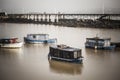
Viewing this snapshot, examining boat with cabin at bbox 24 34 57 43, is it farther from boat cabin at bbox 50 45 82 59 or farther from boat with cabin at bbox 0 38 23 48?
boat cabin at bbox 50 45 82 59

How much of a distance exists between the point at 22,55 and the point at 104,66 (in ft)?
6.75

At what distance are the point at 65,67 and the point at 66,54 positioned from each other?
403 mm

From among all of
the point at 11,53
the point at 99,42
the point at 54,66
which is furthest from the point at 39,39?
the point at 54,66

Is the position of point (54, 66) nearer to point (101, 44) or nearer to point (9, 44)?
point (101, 44)

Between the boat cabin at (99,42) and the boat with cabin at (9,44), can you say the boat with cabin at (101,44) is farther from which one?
the boat with cabin at (9,44)

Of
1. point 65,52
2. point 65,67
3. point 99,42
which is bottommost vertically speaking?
point 65,67

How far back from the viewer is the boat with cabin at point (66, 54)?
17.0ft

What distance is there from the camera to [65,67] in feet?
16.2

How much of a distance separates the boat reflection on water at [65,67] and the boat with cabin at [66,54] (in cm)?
10

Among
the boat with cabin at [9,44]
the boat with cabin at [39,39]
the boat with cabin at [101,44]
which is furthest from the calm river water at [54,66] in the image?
the boat with cabin at [39,39]

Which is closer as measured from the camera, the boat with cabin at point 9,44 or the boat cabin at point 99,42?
the boat cabin at point 99,42

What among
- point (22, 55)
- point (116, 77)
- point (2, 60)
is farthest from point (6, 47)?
point (116, 77)

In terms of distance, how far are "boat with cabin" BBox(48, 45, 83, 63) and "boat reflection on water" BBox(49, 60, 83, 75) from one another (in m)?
0.10

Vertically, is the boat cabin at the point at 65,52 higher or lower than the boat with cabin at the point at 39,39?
lower
